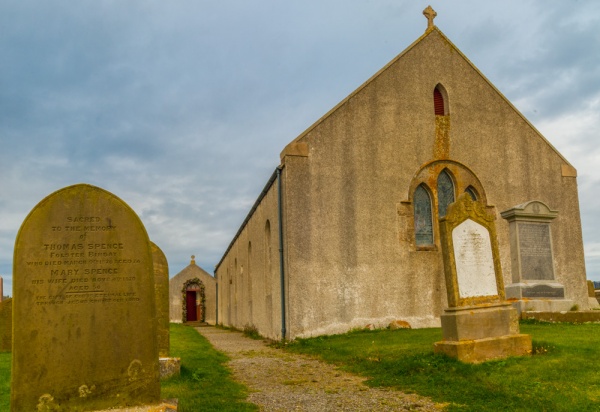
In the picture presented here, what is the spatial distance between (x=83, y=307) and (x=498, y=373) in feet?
18.6

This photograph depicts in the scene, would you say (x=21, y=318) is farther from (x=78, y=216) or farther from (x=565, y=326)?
(x=565, y=326)

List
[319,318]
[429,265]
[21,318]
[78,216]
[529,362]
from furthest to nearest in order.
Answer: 1. [429,265]
2. [319,318]
3. [529,362]
4. [78,216]
5. [21,318]

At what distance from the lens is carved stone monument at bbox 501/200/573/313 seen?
48.1 ft

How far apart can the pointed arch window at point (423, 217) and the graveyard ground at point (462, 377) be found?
5.28 m

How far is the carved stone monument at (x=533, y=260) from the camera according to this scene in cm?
1466

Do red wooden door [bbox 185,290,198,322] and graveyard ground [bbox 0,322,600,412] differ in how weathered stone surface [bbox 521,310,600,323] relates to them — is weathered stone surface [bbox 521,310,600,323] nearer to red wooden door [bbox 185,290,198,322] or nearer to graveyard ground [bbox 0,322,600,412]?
graveyard ground [bbox 0,322,600,412]

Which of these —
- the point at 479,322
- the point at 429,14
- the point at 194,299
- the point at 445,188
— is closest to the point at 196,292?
the point at 194,299

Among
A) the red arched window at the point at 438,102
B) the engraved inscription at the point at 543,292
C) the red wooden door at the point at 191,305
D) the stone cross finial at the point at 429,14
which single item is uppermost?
the stone cross finial at the point at 429,14

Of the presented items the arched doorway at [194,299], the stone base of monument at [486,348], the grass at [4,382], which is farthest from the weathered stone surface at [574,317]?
the arched doorway at [194,299]

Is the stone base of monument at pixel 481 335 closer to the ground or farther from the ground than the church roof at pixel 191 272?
closer to the ground

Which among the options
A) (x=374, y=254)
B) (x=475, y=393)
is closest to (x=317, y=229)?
(x=374, y=254)

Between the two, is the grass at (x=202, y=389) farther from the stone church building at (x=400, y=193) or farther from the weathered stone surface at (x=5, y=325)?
the stone church building at (x=400, y=193)

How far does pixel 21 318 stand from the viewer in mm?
4434

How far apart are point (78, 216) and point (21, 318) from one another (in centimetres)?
95
